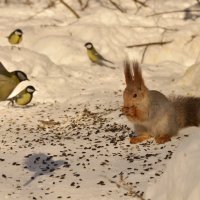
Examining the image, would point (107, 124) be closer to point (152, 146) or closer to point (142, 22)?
point (152, 146)

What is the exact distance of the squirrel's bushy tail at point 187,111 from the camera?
206 inches

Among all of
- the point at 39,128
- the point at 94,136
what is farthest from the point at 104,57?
the point at 94,136

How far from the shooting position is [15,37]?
9227 millimetres

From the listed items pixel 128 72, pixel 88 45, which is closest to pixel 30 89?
pixel 88 45

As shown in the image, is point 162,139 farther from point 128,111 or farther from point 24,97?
point 24,97

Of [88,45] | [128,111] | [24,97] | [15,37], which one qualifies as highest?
[15,37]

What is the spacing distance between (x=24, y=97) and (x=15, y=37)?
226cm

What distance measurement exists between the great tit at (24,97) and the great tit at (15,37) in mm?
1795

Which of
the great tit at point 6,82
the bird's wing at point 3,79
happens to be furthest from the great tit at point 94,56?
the bird's wing at point 3,79

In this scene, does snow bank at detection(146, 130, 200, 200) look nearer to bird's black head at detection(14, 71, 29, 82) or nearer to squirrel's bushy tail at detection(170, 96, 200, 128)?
squirrel's bushy tail at detection(170, 96, 200, 128)

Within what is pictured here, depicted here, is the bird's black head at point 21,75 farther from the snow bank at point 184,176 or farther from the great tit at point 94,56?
the snow bank at point 184,176

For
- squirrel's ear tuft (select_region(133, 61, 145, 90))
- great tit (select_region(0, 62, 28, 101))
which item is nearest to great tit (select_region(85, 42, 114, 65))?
great tit (select_region(0, 62, 28, 101))

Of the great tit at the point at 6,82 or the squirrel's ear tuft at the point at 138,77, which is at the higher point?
the squirrel's ear tuft at the point at 138,77

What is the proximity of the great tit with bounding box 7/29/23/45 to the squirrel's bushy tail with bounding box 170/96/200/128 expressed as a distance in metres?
4.53
